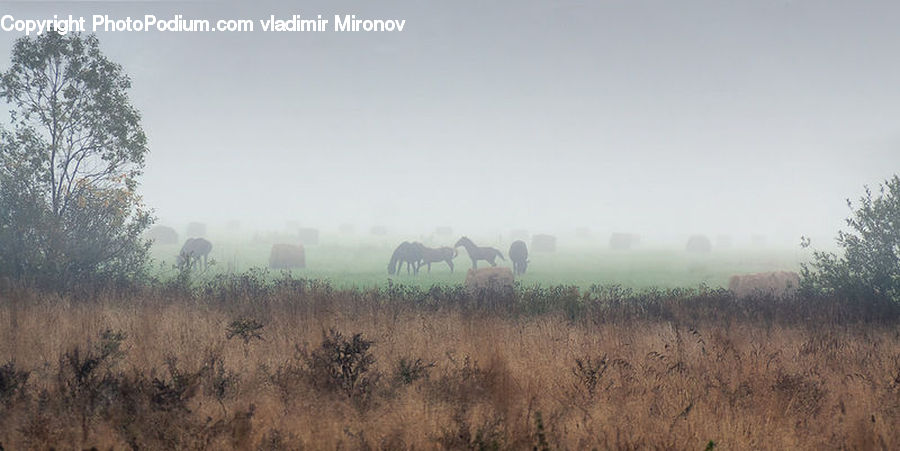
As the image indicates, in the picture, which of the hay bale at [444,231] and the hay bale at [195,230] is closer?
the hay bale at [195,230]

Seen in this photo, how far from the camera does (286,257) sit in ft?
124

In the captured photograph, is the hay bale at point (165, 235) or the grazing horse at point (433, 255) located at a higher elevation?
the hay bale at point (165, 235)

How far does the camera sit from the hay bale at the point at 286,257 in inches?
1469

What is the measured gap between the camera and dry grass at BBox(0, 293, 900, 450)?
532 centimetres

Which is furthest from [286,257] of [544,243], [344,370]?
[544,243]

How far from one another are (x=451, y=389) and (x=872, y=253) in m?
13.7

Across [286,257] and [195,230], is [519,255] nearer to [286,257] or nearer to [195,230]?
[286,257]

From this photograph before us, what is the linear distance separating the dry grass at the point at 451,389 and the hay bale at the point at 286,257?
26.9 metres

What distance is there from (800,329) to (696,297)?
3.76m

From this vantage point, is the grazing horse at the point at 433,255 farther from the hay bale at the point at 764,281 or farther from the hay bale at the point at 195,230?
the hay bale at the point at 195,230

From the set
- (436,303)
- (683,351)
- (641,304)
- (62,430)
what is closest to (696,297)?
(641,304)

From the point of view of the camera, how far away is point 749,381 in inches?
281

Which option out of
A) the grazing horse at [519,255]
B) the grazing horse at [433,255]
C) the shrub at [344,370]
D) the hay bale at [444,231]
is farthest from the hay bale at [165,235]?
the hay bale at [444,231]

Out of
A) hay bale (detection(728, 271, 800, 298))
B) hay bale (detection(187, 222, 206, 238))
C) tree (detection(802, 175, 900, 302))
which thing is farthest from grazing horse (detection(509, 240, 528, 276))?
hay bale (detection(187, 222, 206, 238))
